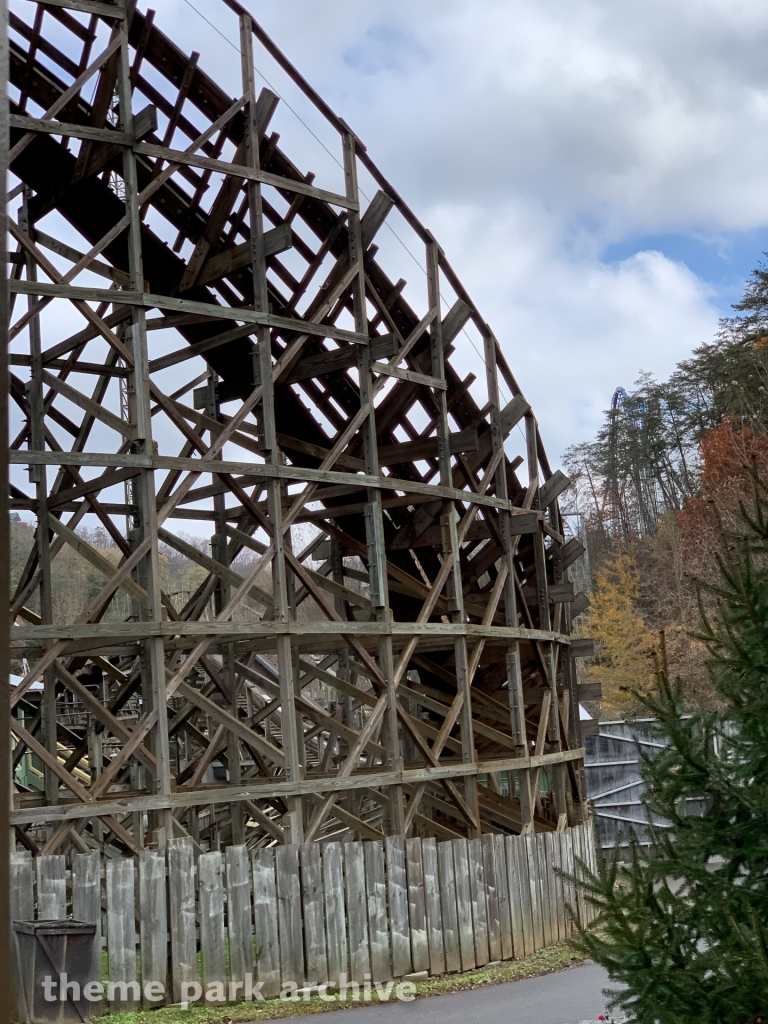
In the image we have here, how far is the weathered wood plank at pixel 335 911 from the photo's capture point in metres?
11.3

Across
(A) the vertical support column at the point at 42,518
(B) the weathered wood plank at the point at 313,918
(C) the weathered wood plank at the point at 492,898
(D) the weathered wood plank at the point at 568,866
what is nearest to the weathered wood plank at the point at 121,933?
(B) the weathered wood plank at the point at 313,918

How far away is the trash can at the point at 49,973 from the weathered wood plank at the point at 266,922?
200 centimetres

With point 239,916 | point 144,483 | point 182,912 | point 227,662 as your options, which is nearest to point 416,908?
point 239,916

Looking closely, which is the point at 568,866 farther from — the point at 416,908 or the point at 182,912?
→ the point at 182,912

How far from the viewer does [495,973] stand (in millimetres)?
12320

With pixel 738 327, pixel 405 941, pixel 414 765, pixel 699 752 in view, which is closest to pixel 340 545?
pixel 414 765

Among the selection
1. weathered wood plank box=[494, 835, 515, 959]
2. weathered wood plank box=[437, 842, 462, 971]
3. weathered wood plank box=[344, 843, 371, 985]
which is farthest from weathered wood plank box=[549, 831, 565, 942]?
weathered wood plank box=[344, 843, 371, 985]

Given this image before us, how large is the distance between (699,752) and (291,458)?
1153 centimetres

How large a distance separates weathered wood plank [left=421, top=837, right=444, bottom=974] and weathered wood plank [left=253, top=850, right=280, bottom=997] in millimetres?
1877

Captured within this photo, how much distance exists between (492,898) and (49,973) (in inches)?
215

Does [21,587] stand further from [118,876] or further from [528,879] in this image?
[528,879]

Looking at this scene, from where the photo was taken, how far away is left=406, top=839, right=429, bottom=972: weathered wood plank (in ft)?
39.1

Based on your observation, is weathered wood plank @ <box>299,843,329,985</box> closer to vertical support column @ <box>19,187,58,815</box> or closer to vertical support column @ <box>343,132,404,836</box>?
vertical support column @ <box>343,132,404,836</box>

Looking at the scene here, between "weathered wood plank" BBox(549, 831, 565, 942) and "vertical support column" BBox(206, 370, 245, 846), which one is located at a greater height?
"vertical support column" BBox(206, 370, 245, 846)
